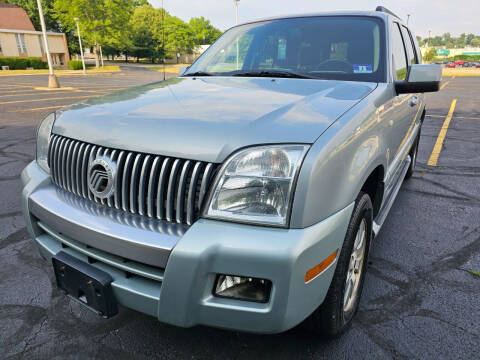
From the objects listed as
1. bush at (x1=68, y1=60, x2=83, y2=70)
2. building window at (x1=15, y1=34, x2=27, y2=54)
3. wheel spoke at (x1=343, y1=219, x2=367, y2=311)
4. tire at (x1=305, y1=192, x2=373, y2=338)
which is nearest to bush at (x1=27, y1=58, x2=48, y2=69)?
bush at (x1=68, y1=60, x2=83, y2=70)

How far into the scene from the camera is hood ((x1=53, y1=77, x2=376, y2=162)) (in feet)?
5.25

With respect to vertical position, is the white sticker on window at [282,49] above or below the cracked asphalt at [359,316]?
above

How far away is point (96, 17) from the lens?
144ft

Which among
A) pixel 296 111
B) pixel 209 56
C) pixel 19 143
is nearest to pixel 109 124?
pixel 296 111

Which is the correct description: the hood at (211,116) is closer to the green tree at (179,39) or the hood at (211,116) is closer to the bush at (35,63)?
the bush at (35,63)

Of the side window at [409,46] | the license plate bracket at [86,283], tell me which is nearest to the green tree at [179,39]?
the side window at [409,46]

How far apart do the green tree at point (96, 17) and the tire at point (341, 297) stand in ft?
150

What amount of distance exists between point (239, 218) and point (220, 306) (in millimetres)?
353

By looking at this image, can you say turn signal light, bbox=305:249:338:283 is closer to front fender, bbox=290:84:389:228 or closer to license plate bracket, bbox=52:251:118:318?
front fender, bbox=290:84:389:228

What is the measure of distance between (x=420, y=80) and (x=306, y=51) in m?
0.87

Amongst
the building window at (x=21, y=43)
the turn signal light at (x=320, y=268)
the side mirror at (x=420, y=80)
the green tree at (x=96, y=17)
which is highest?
the green tree at (x=96, y=17)

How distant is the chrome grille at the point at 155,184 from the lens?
1590 mm

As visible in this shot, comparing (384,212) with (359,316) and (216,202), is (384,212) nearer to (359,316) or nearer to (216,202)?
(359,316)

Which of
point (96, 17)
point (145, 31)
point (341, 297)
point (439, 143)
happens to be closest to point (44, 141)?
point (341, 297)
